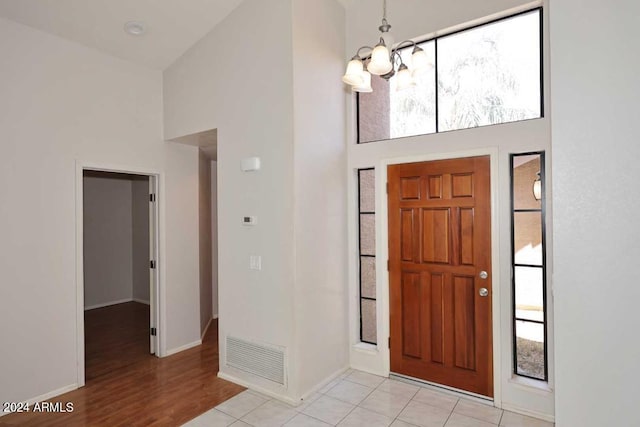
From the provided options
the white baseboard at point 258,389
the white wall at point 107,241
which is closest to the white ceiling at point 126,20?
the white baseboard at point 258,389

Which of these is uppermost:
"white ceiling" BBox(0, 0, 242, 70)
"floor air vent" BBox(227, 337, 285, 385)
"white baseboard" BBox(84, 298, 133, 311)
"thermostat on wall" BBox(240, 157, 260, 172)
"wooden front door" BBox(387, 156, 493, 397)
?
"white ceiling" BBox(0, 0, 242, 70)

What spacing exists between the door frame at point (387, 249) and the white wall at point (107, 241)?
5.48 m

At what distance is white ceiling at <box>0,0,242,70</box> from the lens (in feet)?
9.82

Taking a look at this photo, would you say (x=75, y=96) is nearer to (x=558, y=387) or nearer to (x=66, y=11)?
(x=66, y=11)

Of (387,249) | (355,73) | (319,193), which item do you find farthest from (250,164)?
(387,249)

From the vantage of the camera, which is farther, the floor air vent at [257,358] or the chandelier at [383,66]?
the floor air vent at [257,358]

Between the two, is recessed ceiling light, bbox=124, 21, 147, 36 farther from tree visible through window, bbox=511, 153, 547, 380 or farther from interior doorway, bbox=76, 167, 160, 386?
tree visible through window, bbox=511, 153, 547, 380

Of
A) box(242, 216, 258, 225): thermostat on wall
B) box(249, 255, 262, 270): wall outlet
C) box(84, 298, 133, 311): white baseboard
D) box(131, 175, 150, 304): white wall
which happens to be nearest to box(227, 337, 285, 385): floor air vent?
box(249, 255, 262, 270): wall outlet

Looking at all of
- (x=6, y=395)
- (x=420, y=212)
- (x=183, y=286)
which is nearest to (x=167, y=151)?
(x=183, y=286)

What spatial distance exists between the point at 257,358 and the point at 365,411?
3.58 ft

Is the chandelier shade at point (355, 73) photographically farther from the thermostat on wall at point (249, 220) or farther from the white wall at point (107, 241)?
the white wall at point (107, 241)

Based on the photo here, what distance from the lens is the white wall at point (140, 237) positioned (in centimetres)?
665

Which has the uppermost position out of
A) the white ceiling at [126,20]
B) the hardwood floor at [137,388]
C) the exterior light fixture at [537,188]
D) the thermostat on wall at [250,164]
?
the white ceiling at [126,20]

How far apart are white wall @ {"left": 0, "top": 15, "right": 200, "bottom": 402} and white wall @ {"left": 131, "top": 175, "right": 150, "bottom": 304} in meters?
3.01
